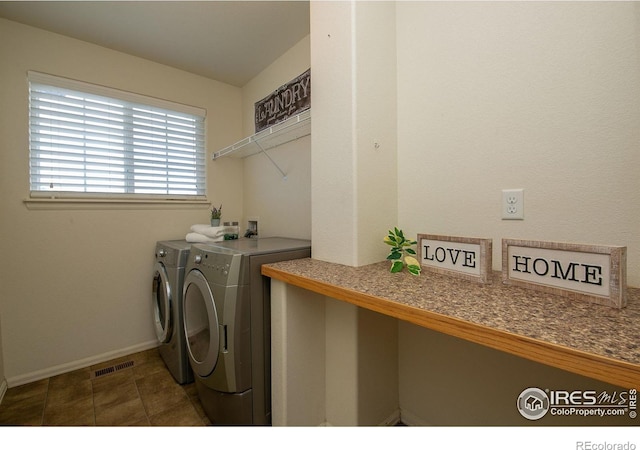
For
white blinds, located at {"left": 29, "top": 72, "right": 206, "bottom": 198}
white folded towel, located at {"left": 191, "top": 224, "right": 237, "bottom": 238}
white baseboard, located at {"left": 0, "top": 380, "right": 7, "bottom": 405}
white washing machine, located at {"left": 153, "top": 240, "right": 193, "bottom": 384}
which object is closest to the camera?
white baseboard, located at {"left": 0, "top": 380, "right": 7, "bottom": 405}

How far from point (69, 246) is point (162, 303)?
789 mm

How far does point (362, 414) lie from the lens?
→ 1232mm

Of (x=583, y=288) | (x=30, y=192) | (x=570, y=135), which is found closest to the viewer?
(x=583, y=288)

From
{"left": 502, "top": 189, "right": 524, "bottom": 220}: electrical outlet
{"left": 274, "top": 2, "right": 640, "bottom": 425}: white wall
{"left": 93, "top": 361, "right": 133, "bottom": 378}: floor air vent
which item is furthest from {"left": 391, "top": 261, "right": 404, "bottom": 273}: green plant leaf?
{"left": 93, "top": 361, "right": 133, "bottom": 378}: floor air vent

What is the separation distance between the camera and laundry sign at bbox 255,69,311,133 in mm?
1884

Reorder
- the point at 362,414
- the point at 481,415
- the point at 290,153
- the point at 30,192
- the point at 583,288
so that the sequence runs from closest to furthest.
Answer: the point at 583,288 < the point at 481,415 < the point at 362,414 < the point at 30,192 < the point at 290,153

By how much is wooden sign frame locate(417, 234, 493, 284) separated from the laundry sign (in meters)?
1.26

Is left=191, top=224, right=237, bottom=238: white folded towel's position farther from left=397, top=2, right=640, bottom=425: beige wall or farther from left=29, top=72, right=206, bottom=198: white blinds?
left=397, top=2, right=640, bottom=425: beige wall

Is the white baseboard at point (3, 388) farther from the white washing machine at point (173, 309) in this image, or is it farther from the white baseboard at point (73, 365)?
the white washing machine at point (173, 309)

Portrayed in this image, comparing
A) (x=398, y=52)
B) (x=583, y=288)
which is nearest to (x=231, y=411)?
(x=583, y=288)

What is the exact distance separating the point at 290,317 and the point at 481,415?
907mm

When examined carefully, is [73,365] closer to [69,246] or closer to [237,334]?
[69,246]

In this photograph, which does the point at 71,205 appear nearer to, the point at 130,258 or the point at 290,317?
the point at 130,258

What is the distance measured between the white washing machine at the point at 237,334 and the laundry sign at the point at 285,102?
1.16 meters
